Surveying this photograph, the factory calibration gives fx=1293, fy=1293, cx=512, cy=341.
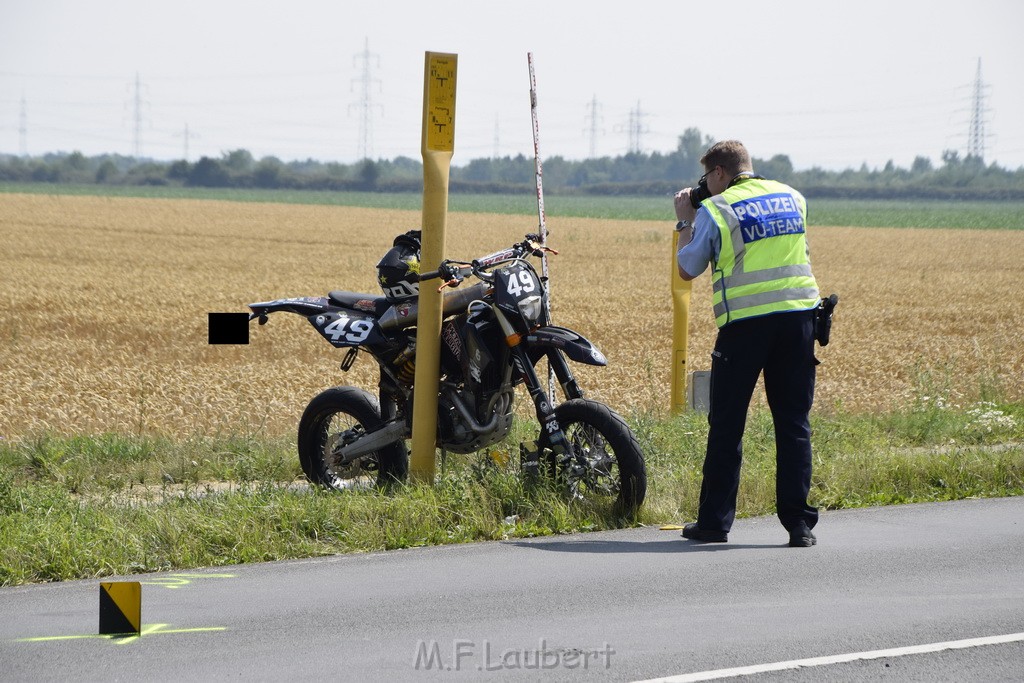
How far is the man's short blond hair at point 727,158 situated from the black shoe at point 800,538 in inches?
70.3

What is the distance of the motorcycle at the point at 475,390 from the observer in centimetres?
682

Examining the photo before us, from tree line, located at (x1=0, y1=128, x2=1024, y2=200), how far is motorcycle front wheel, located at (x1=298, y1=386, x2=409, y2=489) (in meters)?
101

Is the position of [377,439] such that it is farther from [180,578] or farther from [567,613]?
[567,613]

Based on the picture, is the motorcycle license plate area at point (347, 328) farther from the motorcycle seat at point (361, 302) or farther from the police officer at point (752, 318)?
the police officer at point (752, 318)

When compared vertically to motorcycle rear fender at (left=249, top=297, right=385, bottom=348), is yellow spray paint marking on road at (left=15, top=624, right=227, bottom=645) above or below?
below

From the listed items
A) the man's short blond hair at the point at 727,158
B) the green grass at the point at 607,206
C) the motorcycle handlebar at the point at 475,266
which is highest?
the green grass at the point at 607,206

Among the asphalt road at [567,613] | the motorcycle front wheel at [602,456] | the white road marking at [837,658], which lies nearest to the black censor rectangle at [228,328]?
the asphalt road at [567,613]

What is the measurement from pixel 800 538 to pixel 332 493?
2.54 meters

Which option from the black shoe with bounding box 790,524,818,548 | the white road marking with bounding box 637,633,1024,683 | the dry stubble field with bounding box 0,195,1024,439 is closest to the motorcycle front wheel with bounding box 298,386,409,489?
the dry stubble field with bounding box 0,195,1024,439

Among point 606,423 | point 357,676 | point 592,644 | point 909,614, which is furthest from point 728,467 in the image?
point 357,676

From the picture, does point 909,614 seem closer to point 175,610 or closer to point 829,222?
point 175,610

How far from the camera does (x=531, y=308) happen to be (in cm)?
692

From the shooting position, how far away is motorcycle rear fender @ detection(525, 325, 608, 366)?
670 centimetres

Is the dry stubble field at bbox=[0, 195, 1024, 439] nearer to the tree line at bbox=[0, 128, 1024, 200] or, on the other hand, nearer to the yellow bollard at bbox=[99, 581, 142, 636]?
the yellow bollard at bbox=[99, 581, 142, 636]
